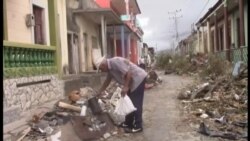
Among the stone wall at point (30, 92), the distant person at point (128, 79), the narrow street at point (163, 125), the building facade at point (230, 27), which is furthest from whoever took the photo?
the building facade at point (230, 27)

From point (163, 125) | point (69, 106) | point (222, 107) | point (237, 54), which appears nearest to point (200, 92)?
point (222, 107)

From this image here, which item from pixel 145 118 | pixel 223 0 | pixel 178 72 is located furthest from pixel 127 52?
pixel 145 118

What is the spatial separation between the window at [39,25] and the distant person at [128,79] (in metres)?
5.79

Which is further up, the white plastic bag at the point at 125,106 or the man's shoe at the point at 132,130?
the white plastic bag at the point at 125,106

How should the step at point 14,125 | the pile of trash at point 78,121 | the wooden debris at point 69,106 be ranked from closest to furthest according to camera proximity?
the step at point 14,125, the pile of trash at point 78,121, the wooden debris at point 69,106

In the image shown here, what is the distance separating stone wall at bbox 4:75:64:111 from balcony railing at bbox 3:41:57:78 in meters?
0.12

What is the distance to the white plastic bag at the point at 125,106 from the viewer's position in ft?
26.7

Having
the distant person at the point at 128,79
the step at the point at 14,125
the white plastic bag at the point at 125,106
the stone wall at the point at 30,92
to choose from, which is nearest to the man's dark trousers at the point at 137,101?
the distant person at the point at 128,79

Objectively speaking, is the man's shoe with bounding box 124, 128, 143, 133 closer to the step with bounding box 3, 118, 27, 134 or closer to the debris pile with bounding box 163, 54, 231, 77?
the step with bounding box 3, 118, 27, 134

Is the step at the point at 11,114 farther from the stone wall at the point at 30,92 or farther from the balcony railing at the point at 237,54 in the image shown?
the balcony railing at the point at 237,54

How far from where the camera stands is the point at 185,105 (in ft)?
38.9

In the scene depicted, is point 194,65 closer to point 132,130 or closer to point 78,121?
point 132,130

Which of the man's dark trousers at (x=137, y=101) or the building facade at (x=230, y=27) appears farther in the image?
the building facade at (x=230, y=27)

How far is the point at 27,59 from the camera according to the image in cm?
934
